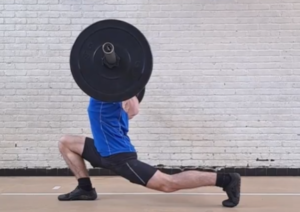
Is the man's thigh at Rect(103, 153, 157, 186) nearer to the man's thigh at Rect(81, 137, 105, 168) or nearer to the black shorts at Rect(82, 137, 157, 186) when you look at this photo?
the black shorts at Rect(82, 137, 157, 186)

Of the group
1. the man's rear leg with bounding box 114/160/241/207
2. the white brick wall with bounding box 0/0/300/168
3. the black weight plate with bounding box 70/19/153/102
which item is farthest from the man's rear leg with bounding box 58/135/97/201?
the white brick wall with bounding box 0/0/300/168

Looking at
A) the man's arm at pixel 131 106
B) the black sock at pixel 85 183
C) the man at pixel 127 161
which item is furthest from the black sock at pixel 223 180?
the black sock at pixel 85 183

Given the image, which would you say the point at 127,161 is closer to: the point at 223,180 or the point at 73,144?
the point at 73,144

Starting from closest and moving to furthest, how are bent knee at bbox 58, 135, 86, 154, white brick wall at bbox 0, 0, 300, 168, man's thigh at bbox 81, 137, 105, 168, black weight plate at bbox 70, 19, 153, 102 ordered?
black weight plate at bbox 70, 19, 153, 102, man's thigh at bbox 81, 137, 105, 168, bent knee at bbox 58, 135, 86, 154, white brick wall at bbox 0, 0, 300, 168

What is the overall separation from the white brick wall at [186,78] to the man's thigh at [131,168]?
1986 mm

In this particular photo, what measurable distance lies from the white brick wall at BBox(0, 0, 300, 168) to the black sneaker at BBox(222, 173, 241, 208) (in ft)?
6.30

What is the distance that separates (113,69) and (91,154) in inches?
36.0

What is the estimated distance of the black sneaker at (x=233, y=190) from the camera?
421 cm

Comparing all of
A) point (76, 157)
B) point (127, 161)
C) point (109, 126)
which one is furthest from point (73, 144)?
point (127, 161)

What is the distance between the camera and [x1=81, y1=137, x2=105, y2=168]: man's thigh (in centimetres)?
438

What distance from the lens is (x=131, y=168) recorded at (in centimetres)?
414

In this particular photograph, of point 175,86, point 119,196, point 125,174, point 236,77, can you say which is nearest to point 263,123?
point 236,77

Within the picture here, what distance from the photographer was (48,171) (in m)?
6.28

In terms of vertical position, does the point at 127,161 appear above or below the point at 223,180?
above
